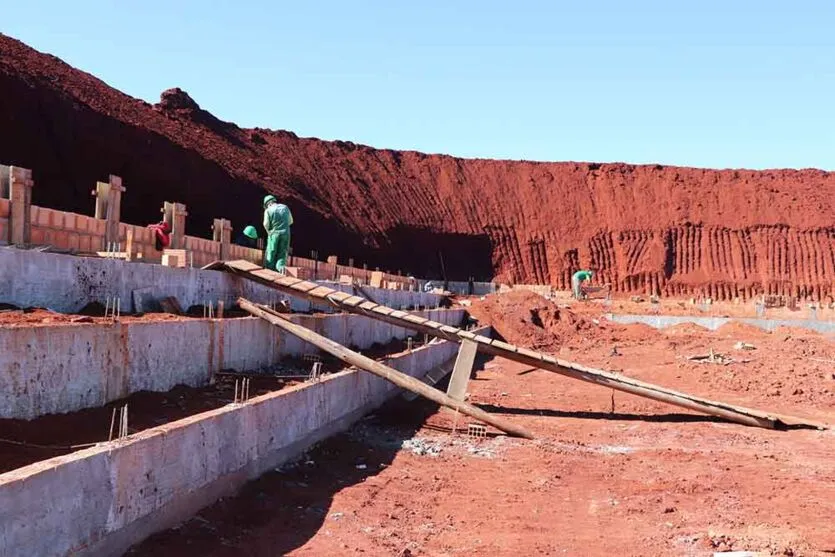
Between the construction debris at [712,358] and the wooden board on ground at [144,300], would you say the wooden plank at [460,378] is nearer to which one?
the wooden board on ground at [144,300]

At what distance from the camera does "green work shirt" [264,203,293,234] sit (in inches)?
433

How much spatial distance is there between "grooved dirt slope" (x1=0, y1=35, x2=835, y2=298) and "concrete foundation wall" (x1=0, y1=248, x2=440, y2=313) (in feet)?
67.7

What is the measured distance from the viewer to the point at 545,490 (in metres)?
6.68

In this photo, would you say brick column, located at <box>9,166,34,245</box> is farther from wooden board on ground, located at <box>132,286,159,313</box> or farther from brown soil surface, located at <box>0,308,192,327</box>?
brown soil surface, located at <box>0,308,192,327</box>

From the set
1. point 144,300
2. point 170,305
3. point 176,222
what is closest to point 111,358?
point 144,300

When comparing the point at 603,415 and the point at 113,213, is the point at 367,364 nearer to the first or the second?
the point at 113,213

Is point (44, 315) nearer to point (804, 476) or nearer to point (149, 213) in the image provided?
point (804, 476)

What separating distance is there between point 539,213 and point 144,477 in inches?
1774

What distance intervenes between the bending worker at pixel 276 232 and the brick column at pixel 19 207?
13.2ft

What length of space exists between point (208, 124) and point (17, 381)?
30.4 meters

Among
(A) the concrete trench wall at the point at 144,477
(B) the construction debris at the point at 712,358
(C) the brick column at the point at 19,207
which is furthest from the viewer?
(B) the construction debris at the point at 712,358

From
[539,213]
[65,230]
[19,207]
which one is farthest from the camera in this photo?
[539,213]

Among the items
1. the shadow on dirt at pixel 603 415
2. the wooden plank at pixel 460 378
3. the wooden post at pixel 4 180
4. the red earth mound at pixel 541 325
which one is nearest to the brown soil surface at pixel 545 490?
the shadow on dirt at pixel 603 415

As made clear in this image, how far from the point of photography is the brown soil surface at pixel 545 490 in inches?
194
